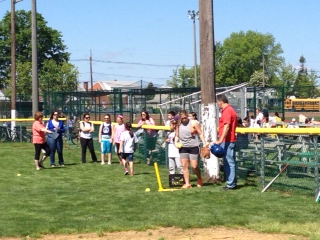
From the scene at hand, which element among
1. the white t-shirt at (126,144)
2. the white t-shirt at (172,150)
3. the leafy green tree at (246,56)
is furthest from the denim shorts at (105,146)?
the leafy green tree at (246,56)

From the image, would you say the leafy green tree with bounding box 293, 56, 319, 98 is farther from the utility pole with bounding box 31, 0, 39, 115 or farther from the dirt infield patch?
the dirt infield patch

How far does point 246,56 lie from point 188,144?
97125 millimetres

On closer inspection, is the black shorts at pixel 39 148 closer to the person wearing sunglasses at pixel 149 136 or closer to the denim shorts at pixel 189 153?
the person wearing sunglasses at pixel 149 136

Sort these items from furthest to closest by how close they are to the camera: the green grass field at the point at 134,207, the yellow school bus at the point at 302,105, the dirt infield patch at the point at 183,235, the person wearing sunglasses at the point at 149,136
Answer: the yellow school bus at the point at 302,105 < the person wearing sunglasses at the point at 149,136 < the green grass field at the point at 134,207 < the dirt infield patch at the point at 183,235

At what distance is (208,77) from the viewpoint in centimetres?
1521

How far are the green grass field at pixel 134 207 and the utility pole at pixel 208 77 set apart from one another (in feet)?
2.45

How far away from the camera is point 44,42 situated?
85.4 meters

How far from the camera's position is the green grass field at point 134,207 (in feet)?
33.4

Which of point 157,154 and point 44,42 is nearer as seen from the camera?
point 157,154

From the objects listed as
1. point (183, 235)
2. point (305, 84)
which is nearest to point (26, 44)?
point (305, 84)

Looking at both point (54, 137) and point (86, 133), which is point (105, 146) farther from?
point (54, 137)

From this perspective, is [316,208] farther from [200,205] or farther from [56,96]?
[56,96]

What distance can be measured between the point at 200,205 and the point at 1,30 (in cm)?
7708

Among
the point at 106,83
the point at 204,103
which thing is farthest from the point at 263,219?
the point at 106,83
